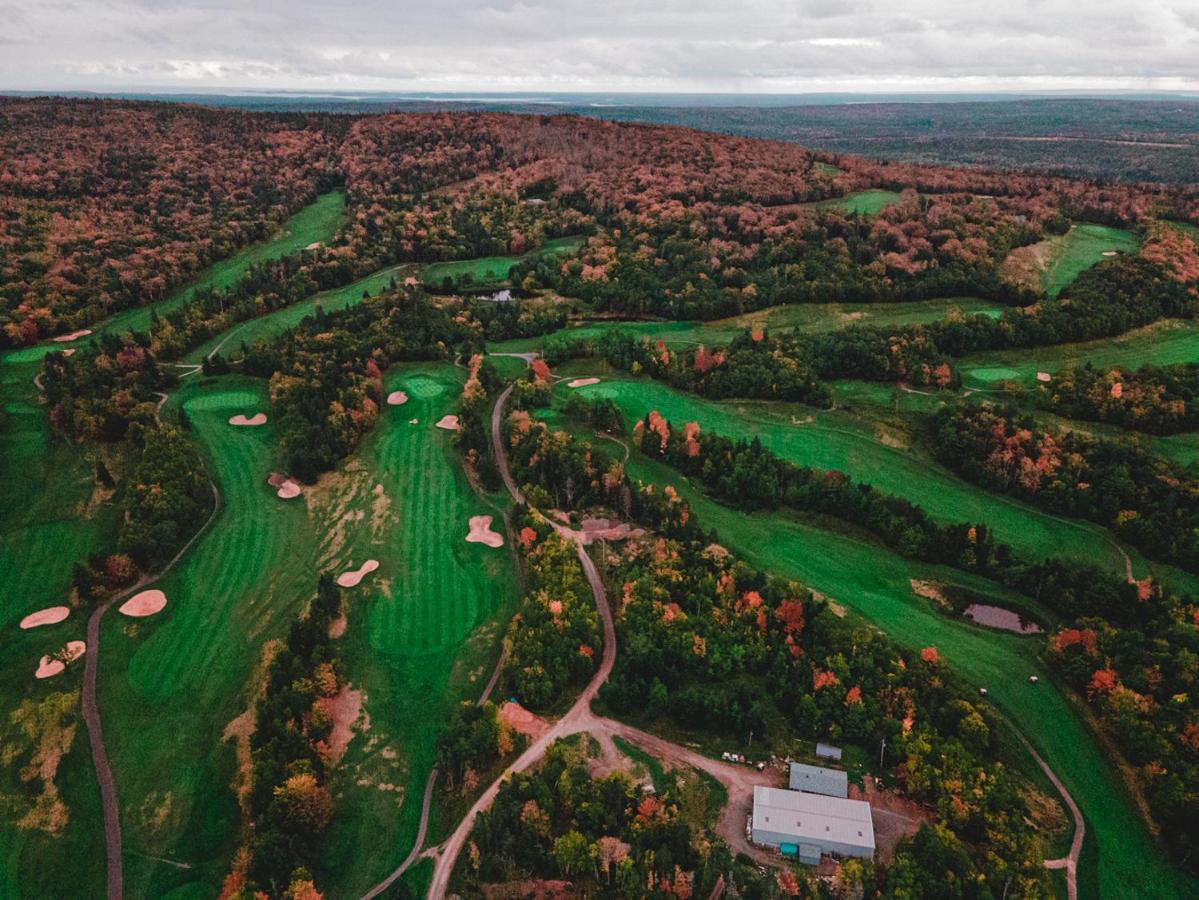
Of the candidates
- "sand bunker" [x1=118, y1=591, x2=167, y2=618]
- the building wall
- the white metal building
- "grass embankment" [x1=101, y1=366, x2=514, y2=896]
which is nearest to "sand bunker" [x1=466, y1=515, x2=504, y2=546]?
"grass embankment" [x1=101, y1=366, x2=514, y2=896]

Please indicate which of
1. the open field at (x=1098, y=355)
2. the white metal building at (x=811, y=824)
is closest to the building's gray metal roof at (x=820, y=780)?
the white metal building at (x=811, y=824)

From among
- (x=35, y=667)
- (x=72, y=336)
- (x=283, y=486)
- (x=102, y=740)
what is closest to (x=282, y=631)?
(x=102, y=740)

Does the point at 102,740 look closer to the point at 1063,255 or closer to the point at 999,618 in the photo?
the point at 999,618

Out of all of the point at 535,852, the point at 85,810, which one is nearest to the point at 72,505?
the point at 85,810

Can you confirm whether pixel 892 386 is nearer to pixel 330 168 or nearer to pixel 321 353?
pixel 321 353

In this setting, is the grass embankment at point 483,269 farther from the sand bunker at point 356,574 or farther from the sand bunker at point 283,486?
the sand bunker at point 356,574
